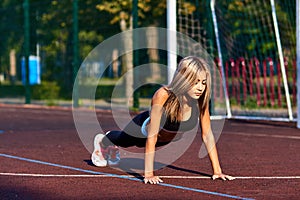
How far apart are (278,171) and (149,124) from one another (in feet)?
5.67

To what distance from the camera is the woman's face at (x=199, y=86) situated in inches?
296

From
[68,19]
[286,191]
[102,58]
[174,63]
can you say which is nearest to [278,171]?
[286,191]

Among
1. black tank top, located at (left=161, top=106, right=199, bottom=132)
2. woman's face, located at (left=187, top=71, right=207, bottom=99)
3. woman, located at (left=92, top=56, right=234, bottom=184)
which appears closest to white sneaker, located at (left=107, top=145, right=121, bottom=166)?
woman, located at (left=92, top=56, right=234, bottom=184)

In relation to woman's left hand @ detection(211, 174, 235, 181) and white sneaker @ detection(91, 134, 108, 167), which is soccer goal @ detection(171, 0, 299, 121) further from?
woman's left hand @ detection(211, 174, 235, 181)

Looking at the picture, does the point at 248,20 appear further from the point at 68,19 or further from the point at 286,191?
the point at 286,191

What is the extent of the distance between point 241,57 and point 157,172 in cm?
1202

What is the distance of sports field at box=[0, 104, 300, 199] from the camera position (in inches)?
275

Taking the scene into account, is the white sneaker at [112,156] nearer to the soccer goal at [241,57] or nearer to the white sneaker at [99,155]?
the white sneaker at [99,155]

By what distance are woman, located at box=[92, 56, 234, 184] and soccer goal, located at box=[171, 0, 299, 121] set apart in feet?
30.8

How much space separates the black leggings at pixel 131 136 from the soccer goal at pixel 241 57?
29.6ft

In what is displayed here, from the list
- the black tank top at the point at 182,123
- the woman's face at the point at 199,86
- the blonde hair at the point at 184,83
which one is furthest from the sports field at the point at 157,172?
the woman's face at the point at 199,86

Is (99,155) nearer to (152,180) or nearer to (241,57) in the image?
(152,180)

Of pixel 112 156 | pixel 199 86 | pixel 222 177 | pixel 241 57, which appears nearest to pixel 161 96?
pixel 199 86

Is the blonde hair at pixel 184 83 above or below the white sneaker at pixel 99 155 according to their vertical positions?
above
